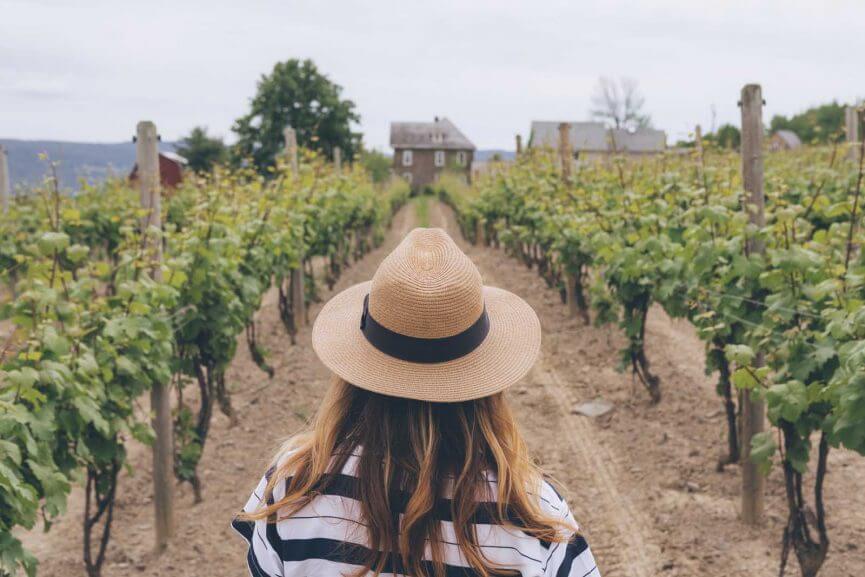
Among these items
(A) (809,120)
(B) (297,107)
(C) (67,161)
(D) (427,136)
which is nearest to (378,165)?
(B) (297,107)

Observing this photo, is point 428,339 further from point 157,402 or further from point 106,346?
point 157,402

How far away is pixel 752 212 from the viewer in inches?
201

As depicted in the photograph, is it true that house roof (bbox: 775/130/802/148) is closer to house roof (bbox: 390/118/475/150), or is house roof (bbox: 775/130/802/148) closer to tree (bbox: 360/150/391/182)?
tree (bbox: 360/150/391/182)

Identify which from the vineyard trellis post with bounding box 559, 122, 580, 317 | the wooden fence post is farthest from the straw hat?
the vineyard trellis post with bounding box 559, 122, 580, 317

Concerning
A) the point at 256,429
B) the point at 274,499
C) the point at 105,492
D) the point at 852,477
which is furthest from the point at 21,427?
the point at 852,477

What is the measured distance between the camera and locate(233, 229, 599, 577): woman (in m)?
1.67

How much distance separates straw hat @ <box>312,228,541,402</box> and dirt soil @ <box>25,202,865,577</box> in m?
1.88

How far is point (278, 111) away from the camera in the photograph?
5178 cm

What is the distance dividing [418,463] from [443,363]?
8.0 inches

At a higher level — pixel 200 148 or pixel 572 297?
pixel 200 148

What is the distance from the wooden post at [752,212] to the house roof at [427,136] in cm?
7776

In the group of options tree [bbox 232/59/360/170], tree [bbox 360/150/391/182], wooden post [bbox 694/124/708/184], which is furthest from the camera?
tree [bbox 360/150/391/182]

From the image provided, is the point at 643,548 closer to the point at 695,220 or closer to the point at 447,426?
the point at 695,220

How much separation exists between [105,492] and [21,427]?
1.56m
